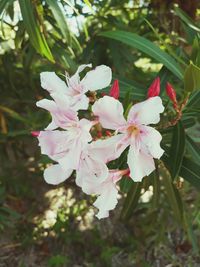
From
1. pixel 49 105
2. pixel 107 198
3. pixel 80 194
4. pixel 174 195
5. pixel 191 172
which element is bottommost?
pixel 80 194

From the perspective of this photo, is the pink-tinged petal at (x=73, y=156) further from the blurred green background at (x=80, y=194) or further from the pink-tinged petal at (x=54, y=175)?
the blurred green background at (x=80, y=194)

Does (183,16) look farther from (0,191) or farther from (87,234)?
→ (87,234)

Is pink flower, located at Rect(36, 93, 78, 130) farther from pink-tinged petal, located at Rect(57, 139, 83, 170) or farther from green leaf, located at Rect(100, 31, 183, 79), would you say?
green leaf, located at Rect(100, 31, 183, 79)

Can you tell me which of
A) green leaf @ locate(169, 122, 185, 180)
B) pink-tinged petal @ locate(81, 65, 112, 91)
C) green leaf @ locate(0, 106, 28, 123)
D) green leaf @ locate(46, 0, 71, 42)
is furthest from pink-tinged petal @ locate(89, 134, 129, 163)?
green leaf @ locate(0, 106, 28, 123)

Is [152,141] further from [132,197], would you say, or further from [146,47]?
[132,197]

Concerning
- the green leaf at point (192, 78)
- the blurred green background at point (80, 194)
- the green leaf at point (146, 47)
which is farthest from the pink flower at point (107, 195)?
the blurred green background at point (80, 194)

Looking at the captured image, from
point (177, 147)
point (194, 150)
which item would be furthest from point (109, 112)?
point (194, 150)
